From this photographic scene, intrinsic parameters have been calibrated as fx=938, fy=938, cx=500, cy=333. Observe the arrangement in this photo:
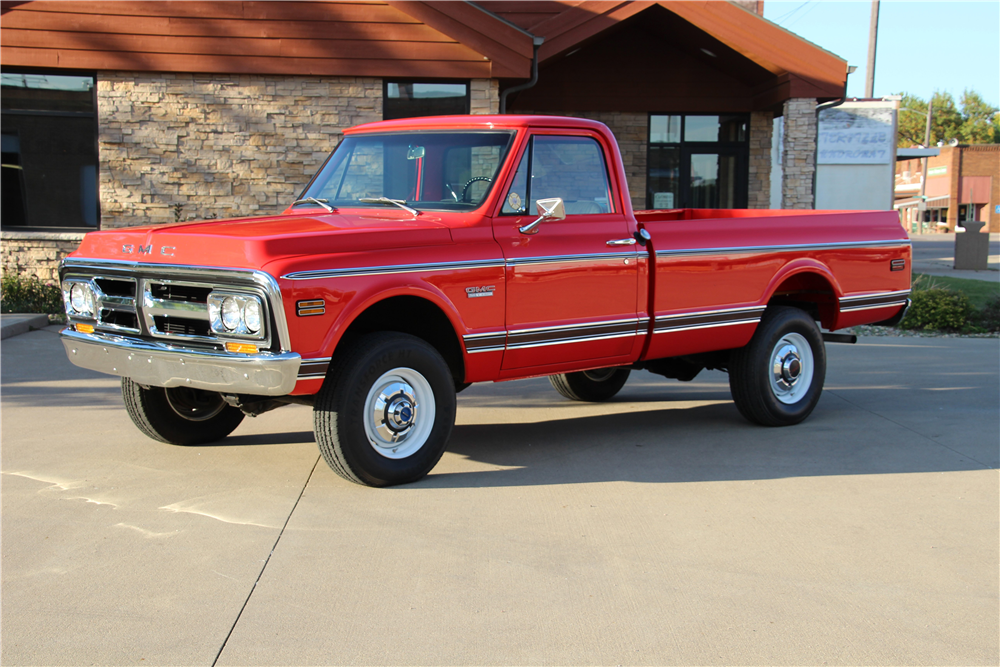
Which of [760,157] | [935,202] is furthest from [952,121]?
[760,157]

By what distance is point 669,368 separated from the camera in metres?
7.24

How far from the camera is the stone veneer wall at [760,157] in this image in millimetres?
16781

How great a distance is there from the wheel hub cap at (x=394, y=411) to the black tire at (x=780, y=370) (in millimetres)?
2799

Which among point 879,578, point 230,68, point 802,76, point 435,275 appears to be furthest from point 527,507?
point 802,76

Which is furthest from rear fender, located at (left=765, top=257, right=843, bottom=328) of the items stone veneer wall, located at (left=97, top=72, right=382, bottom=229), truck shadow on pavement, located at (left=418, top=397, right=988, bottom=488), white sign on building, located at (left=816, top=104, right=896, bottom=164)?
white sign on building, located at (left=816, top=104, right=896, bottom=164)

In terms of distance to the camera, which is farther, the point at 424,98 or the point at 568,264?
the point at 424,98

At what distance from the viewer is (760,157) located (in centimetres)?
1689

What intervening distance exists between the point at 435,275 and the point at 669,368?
2755 millimetres

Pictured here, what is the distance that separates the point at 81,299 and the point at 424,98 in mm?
8928

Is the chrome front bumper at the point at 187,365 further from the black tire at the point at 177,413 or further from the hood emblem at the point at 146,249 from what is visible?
the black tire at the point at 177,413

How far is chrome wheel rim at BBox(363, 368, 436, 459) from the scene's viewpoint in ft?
16.5

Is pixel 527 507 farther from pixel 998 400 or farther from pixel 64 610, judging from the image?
pixel 998 400

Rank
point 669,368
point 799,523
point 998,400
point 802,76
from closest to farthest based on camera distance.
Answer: point 799,523 < point 669,368 < point 998,400 < point 802,76

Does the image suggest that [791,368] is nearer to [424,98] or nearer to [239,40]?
[424,98]
